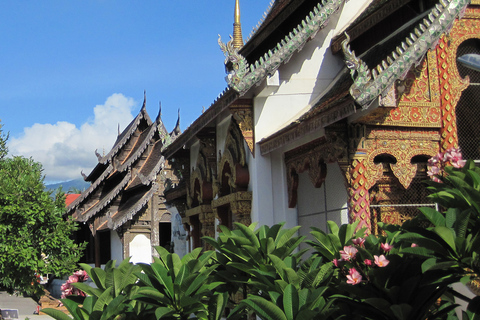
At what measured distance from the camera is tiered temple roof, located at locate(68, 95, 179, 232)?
75.5ft

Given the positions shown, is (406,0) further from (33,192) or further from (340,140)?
(33,192)

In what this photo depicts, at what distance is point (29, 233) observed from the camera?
43.8 feet

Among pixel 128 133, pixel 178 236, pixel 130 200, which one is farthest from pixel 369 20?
pixel 128 133

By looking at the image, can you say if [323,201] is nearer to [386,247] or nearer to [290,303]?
[386,247]

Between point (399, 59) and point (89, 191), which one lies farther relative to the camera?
point (89, 191)

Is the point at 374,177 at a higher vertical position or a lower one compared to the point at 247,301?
higher

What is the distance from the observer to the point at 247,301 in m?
5.07

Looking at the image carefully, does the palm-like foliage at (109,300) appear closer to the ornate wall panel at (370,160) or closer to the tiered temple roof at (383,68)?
the ornate wall panel at (370,160)

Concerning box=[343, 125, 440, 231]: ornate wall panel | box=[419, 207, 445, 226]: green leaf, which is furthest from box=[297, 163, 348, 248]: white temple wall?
box=[419, 207, 445, 226]: green leaf

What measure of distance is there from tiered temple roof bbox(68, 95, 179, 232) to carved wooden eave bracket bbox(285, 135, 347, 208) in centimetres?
1289

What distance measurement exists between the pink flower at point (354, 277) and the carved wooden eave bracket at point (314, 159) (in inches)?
126

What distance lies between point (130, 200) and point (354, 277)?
2037cm

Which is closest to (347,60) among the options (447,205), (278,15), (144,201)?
(447,205)

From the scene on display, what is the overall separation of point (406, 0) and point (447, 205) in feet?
17.0
